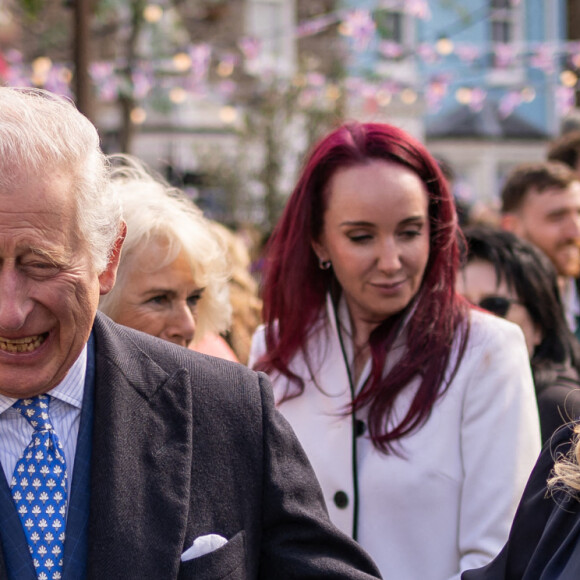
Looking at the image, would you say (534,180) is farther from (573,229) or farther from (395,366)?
(395,366)

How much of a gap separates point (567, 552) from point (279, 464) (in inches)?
24.2

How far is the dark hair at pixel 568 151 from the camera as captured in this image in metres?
5.59

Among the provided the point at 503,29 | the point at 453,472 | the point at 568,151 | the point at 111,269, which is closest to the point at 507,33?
the point at 503,29

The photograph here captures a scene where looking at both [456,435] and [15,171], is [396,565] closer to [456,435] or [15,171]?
[456,435]

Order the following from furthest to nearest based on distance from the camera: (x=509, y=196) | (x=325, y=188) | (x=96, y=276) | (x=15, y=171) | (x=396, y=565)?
(x=509, y=196)
(x=325, y=188)
(x=396, y=565)
(x=96, y=276)
(x=15, y=171)

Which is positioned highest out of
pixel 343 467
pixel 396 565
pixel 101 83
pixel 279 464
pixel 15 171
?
pixel 101 83

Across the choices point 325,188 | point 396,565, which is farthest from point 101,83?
point 396,565

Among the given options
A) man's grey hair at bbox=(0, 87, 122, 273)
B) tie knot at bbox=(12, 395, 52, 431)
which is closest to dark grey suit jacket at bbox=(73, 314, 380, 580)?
tie knot at bbox=(12, 395, 52, 431)

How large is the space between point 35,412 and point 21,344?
0.16m

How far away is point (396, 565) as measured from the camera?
101 inches

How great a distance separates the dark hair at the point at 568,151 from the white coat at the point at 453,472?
3212 millimetres

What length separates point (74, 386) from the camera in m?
1.95

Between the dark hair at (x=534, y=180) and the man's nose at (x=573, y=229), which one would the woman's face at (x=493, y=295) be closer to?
the man's nose at (x=573, y=229)

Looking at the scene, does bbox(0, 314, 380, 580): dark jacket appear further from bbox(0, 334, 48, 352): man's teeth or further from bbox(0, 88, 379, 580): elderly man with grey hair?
bbox(0, 334, 48, 352): man's teeth
